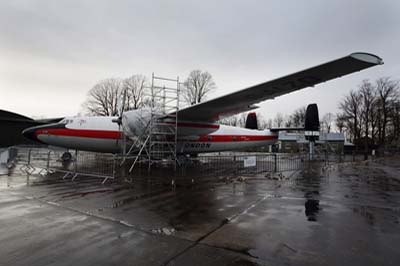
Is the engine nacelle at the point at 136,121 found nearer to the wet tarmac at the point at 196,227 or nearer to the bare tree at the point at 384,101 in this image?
the wet tarmac at the point at 196,227

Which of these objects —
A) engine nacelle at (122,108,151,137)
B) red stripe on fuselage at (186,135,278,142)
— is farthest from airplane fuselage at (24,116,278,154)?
engine nacelle at (122,108,151,137)

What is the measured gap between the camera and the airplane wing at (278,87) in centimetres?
662

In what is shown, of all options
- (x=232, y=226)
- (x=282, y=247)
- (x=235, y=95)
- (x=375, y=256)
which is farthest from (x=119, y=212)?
(x=235, y=95)

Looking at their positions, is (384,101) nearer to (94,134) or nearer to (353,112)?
(353,112)

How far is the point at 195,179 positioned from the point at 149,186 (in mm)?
2324

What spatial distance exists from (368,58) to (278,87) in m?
3.54

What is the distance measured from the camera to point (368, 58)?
6.04 m

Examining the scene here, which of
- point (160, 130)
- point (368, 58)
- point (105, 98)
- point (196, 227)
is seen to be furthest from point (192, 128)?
point (105, 98)

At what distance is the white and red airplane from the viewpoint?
32.9 ft

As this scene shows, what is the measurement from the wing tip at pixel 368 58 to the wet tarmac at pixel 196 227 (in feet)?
12.5

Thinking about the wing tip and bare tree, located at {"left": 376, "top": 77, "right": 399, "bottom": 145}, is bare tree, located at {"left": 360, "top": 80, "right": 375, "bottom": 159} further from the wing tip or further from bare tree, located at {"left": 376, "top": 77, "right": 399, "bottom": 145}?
the wing tip

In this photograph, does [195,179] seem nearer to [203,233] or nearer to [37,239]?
[203,233]

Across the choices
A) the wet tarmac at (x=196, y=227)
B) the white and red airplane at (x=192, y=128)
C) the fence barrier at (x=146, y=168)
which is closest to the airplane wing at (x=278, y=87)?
the white and red airplane at (x=192, y=128)

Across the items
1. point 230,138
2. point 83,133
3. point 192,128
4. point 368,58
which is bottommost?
point 230,138
